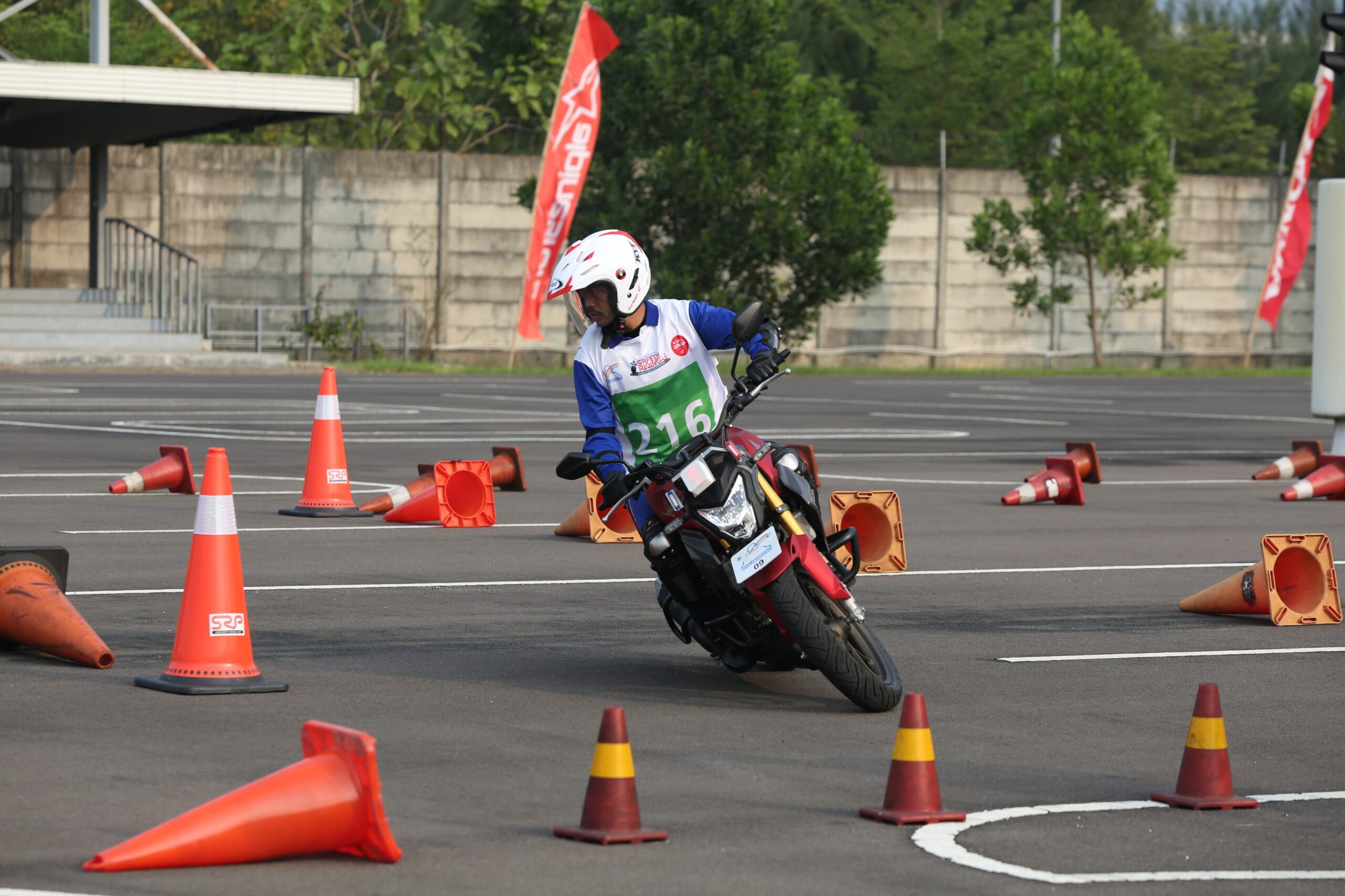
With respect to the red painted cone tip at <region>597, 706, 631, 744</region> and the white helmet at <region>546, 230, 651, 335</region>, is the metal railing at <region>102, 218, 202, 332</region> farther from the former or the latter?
the red painted cone tip at <region>597, 706, 631, 744</region>

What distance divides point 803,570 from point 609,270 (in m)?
1.40

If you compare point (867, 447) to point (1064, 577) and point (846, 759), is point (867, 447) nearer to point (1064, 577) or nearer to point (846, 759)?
point (1064, 577)

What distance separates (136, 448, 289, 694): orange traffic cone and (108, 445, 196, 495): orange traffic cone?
7.64 m

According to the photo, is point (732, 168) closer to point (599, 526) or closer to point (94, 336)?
point (94, 336)

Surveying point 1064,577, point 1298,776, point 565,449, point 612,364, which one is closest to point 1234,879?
point 1298,776

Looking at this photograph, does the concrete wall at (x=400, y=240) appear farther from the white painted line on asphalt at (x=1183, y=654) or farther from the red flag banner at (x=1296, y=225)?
the white painted line on asphalt at (x=1183, y=654)

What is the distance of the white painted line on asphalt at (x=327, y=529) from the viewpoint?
1302 cm

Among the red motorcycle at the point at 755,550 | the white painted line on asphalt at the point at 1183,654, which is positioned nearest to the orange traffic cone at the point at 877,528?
the white painted line on asphalt at the point at 1183,654

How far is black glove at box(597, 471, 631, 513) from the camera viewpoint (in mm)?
7910

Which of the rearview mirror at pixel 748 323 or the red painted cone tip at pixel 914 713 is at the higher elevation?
the rearview mirror at pixel 748 323

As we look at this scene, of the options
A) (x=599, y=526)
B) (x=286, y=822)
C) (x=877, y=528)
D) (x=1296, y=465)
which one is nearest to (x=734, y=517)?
(x=286, y=822)

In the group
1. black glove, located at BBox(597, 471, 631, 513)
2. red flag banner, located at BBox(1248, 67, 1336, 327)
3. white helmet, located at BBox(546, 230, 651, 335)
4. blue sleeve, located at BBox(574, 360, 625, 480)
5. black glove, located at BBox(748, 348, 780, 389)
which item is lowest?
black glove, located at BBox(597, 471, 631, 513)

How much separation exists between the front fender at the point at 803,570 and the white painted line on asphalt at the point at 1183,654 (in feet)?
4.47

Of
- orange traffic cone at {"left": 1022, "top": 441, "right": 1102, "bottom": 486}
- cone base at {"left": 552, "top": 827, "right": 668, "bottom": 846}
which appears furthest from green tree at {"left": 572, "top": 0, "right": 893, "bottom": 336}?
cone base at {"left": 552, "top": 827, "right": 668, "bottom": 846}
